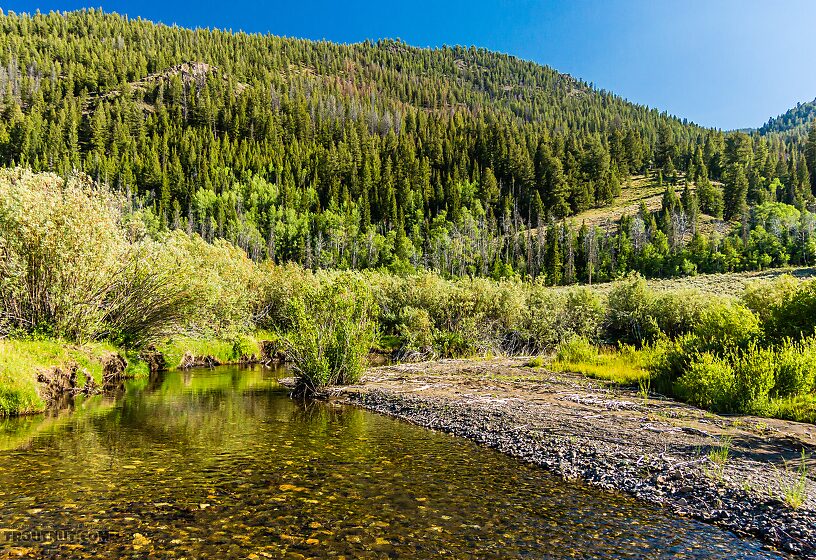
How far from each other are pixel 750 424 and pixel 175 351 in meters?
32.7

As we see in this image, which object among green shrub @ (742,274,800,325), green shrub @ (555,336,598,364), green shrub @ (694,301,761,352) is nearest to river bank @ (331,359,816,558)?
green shrub @ (694,301,761,352)

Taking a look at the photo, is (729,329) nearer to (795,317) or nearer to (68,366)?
(795,317)

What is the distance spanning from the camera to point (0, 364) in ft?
57.4

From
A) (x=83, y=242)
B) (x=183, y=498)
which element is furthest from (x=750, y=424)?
(x=83, y=242)

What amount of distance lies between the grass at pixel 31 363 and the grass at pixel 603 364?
2359cm

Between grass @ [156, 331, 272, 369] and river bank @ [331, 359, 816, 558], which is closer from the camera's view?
river bank @ [331, 359, 816, 558]

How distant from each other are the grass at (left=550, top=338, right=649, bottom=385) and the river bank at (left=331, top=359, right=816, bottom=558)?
1.83m

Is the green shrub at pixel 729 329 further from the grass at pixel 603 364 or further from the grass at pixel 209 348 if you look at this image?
the grass at pixel 209 348

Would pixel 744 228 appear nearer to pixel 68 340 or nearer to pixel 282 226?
pixel 282 226

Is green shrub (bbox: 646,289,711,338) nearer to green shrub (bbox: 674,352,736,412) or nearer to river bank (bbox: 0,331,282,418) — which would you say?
green shrub (bbox: 674,352,736,412)

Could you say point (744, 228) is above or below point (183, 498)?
above

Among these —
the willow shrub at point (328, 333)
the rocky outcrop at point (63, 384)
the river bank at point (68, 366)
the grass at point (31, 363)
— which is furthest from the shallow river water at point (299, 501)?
the willow shrub at point (328, 333)

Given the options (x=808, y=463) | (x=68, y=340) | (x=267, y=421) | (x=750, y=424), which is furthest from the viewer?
(x=68, y=340)

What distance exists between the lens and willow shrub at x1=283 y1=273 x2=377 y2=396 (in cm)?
2289
